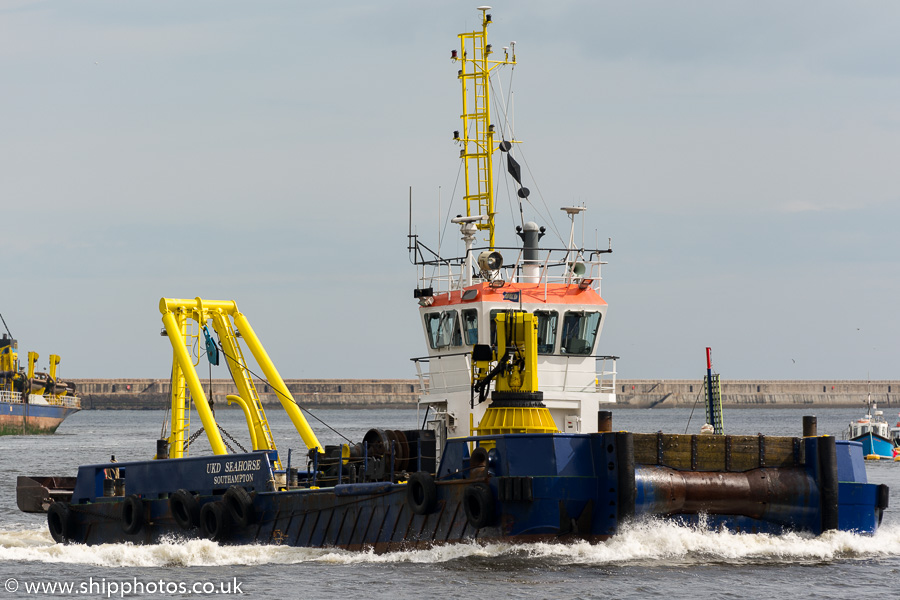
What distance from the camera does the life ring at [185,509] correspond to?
70.1 ft

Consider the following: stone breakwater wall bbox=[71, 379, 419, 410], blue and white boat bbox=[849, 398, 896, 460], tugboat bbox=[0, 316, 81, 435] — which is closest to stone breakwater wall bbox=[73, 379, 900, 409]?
stone breakwater wall bbox=[71, 379, 419, 410]

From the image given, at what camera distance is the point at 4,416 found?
92.1 metres

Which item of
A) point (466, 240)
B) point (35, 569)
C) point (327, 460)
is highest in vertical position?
point (466, 240)

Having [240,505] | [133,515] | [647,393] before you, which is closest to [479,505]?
[240,505]

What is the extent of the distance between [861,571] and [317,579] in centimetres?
791

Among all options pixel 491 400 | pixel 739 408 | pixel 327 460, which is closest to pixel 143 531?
pixel 327 460

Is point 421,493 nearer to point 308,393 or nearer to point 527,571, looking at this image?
point 527,571

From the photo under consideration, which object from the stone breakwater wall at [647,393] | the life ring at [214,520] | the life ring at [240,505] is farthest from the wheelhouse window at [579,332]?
the stone breakwater wall at [647,393]

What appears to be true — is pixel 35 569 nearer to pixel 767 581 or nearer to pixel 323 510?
pixel 323 510

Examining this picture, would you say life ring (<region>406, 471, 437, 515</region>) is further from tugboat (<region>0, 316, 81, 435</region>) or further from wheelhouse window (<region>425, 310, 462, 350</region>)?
tugboat (<region>0, 316, 81, 435</region>)

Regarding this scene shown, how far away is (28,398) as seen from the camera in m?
96.3

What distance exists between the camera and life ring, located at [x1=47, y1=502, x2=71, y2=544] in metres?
23.9

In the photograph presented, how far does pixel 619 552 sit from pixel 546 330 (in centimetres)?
428

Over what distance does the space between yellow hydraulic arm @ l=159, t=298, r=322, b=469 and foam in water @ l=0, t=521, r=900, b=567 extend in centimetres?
274
